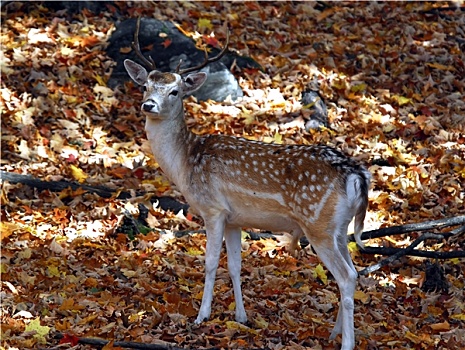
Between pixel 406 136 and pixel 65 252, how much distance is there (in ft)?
16.6

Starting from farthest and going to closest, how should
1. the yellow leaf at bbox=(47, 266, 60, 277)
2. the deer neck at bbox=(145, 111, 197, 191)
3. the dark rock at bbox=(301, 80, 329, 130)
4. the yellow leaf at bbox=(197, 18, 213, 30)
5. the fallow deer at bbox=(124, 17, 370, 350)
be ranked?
1. the yellow leaf at bbox=(197, 18, 213, 30)
2. the dark rock at bbox=(301, 80, 329, 130)
3. the yellow leaf at bbox=(47, 266, 60, 277)
4. the deer neck at bbox=(145, 111, 197, 191)
5. the fallow deer at bbox=(124, 17, 370, 350)

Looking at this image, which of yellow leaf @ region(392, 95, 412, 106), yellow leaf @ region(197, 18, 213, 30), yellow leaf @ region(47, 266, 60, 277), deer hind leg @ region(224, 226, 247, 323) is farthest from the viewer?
yellow leaf @ region(197, 18, 213, 30)

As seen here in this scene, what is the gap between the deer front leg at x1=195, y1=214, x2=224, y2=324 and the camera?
6.99 meters

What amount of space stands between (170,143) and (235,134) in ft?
12.3

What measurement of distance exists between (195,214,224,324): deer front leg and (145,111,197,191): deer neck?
0.55 m

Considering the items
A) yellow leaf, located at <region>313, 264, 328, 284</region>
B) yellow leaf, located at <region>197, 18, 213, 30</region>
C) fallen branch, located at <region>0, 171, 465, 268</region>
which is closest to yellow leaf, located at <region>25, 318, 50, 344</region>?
fallen branch, located at <region>0, 171, 465, 268</region>

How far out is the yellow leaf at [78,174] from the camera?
10023mm

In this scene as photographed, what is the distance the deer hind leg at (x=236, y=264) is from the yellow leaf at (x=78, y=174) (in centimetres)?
323

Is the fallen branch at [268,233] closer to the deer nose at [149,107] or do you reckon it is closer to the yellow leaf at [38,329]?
the deer nose at [149,107]

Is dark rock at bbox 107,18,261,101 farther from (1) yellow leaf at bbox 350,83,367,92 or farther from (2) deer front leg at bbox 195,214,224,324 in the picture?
(2) deer front leg at bbox 195,214,224,324

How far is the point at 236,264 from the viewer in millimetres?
7176

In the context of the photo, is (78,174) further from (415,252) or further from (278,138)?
(415,252)

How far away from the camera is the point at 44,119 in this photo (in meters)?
11.2

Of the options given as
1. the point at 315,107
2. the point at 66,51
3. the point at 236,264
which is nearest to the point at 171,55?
the point at 66,51
